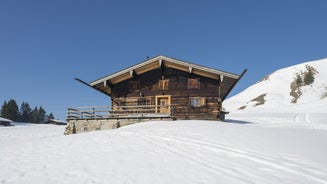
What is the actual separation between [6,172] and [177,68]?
14.8m

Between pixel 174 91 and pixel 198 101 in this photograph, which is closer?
pixel 198 101

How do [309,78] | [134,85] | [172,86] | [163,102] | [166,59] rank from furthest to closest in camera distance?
1. [309,78]
2. [134,85]
3. [163,102]
4. [172,86]
5. [166,59]

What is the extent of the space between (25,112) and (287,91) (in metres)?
108

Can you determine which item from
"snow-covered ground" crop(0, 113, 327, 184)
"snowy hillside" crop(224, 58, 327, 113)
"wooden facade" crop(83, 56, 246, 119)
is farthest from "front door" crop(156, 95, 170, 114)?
"snowy hillside" crop(224, 58, 327, 113)

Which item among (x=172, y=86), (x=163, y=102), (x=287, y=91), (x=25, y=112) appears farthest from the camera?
(x=25, y=112)

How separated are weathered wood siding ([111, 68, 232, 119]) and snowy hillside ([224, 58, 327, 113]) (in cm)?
3536

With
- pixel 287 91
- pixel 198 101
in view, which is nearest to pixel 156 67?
pixel 198 101

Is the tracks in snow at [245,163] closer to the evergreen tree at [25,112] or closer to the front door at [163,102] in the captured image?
the front door at [163,102]

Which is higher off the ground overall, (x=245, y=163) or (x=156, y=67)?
(x=156, y=67)

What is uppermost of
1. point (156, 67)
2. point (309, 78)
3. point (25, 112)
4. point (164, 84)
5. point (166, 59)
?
point (309, 78)

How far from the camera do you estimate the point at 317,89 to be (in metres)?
63.9

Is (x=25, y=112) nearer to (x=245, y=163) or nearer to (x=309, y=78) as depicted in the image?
(x=245, y=163)

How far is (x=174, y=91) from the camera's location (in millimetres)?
18234

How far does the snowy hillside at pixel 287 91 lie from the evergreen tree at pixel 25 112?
81.4 meters
